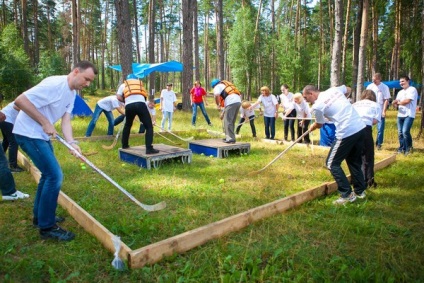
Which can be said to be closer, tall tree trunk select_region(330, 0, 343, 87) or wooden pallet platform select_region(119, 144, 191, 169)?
wooden pallet platform select_region(119, 144, 191, 169)

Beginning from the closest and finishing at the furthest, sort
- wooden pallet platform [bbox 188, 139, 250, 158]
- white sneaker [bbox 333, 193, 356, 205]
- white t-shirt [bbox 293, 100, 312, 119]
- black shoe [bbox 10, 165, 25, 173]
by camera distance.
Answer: white sneaker [bbox 333, 193, 356, 205] < black shoe [bbox 10, 165, 25, 173] < wooden pallet platform [bbox 188, 139, 250, 158] < white t-shirt [bbox 293, 100, 312, 119]

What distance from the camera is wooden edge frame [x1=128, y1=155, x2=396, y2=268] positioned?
2.82 metres

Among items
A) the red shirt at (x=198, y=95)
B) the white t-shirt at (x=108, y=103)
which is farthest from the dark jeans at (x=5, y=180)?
the red shirt at (x=198, y=95)

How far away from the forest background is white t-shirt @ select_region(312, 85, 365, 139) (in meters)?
5.84

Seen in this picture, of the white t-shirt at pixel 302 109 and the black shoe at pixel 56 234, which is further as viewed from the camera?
the white t-shirt at pixel 302 109

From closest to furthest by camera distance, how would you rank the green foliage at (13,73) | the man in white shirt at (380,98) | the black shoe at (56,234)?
the black shoe at (56,234) < the man in white shirt at (380,98) < the green foliage at (13,73)

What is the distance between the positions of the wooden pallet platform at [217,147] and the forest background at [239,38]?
4099 mm

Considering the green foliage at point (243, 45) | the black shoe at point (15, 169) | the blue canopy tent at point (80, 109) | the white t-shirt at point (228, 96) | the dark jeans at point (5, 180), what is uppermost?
the green foliage at point (243, 45)

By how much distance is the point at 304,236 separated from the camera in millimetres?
3492

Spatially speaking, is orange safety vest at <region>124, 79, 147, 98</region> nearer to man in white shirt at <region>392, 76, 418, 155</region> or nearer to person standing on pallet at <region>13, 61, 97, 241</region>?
person standing on pallet at <region>13, 61, 97, 241</region>

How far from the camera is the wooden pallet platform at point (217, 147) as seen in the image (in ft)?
24.1

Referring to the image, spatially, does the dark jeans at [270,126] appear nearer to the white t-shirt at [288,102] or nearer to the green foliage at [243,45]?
the white t-shirt at [288,102]

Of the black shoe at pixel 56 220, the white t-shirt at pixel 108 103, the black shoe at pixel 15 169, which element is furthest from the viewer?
the white t-shirt at pixel 108 103

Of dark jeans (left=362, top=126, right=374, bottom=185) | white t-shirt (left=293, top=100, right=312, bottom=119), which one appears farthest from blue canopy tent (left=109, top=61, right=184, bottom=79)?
dark jeans (left=362, top=126, right=374, bottom=185)
